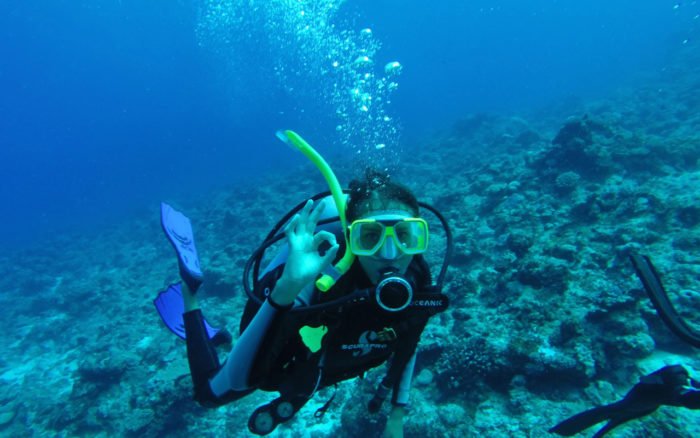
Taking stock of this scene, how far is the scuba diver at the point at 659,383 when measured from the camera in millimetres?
2098

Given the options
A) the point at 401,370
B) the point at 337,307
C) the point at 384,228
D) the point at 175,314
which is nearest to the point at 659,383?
the point at 401,370

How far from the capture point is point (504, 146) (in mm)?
19750

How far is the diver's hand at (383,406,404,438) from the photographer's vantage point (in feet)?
10.2

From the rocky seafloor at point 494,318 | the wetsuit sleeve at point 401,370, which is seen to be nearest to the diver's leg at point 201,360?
the wetsuit sleeve at point 401,370

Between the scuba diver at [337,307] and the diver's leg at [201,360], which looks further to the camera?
the diver's leg at [201,360]

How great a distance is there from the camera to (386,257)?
247 centimetres

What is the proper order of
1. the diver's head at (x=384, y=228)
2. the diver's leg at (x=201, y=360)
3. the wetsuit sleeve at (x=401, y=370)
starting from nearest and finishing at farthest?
the diver's head at (x=384, y=228) → the diver's leg at (x=201, y=360) → the wetsuit sleeve at (x=401, y=370)

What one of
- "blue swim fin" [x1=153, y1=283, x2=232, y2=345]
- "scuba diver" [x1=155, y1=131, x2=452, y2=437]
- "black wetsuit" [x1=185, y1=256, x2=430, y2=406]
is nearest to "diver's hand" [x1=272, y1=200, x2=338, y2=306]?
"scuba diver" [x1=155, y1=131, x2=452, y2=437]

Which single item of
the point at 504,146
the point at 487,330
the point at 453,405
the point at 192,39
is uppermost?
the point at 192,39

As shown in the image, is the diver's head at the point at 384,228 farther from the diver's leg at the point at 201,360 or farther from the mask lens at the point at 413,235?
the diver's leg at the point at 201,360

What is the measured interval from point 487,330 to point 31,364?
14.5m

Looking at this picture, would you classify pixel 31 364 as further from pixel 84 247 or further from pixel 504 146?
pixel 504 146

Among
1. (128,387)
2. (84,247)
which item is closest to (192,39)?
(84,247)

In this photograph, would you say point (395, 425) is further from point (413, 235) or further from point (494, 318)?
point (494, 318)
